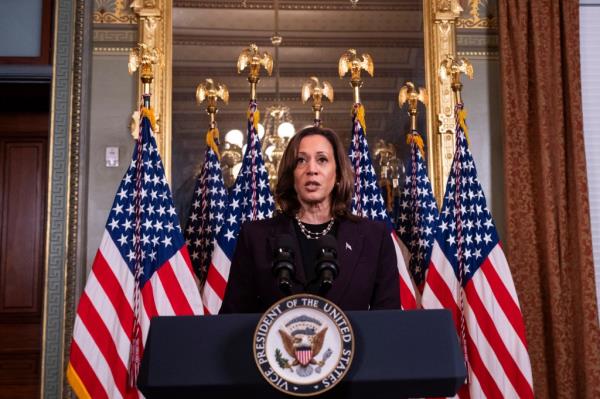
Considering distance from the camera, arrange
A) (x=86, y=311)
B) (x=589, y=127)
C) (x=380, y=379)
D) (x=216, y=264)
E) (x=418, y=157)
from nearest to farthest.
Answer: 1. (x=380, y=379)
2. (x=86, y=311)
3. (x=216, y=264)
4. (x=418, y=157)
5. (x=589, y=127)

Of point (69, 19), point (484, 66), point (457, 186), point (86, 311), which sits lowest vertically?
point (86, 311)

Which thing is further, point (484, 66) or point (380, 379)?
point (484, 66)

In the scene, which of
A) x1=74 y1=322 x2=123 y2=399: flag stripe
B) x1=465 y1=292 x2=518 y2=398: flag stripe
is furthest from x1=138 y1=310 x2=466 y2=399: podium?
x1=465 y1=292 x2=518 y2=398: flag stripe

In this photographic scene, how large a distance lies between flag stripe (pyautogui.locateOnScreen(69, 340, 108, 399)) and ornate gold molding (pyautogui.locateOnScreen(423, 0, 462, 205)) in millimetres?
2523

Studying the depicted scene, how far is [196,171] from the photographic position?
4.84 meters

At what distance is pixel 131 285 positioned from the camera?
4.05 m

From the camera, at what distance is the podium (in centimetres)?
150

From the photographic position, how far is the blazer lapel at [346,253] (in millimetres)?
2125

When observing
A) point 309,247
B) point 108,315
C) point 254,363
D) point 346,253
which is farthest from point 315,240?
point 108,315

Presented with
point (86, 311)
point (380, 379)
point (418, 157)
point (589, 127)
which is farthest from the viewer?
point (589, 127)

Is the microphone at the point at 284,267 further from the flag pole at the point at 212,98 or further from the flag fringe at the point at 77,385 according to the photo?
the flag pole at the point at 212,98

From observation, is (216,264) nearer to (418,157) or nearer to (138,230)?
(138,230)

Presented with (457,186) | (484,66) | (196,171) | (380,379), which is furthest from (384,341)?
(484,66)

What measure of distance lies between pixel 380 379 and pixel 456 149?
3.22m
